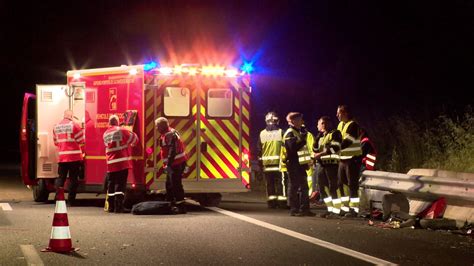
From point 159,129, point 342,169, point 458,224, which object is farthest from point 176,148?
point 458,224

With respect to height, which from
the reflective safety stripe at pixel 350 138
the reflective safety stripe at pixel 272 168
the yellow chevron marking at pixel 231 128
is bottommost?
the reflective safety stripe at pixel 272 168

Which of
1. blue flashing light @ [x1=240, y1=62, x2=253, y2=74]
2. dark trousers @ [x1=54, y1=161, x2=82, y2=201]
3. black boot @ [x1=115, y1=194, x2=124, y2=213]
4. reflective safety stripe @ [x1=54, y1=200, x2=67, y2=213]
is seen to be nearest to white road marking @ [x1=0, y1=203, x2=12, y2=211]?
dark trousers @ [x1=54, y1=161, x2=82, y2=201]

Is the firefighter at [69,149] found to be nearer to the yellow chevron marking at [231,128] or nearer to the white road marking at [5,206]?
the white road marking at [5,206]

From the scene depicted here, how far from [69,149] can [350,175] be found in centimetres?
524

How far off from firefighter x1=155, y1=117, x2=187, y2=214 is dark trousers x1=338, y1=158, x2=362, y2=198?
2613 millimetres

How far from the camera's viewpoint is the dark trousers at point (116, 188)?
13.1 meters

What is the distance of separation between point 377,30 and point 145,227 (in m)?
19.5

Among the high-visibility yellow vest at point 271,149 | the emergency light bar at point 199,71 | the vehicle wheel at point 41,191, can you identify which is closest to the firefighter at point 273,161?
the high-visibility yellow vest at point 271,149

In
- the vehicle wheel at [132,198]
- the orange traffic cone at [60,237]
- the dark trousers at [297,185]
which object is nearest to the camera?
the orange traffic cone at [60,237]

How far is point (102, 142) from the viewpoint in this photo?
14.4 metres

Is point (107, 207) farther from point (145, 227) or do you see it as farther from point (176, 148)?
point (145, 227)

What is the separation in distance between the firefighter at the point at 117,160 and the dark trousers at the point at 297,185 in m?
2.69

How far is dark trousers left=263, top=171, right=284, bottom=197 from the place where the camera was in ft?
46.6

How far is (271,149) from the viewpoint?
14.2m
